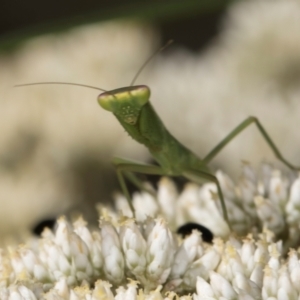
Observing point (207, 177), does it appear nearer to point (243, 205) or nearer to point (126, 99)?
point (243, 205)

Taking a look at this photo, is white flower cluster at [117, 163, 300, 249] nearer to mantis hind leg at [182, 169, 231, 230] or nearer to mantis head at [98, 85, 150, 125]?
mantis hind leg at [182, 169, 231, 230]

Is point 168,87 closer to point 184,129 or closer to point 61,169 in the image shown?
point 184,129

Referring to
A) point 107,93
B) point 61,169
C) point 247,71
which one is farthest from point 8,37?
point 247,71

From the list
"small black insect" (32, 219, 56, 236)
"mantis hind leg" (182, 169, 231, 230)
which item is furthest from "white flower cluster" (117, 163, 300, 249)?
"small black insect" (32, 219, 56, 236)

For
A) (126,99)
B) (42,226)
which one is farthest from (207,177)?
(42,226)

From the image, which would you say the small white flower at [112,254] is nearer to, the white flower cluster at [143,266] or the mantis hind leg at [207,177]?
the white flower cluster at [143,266]
